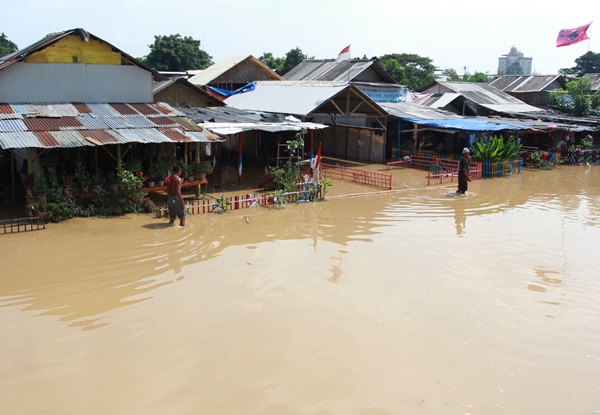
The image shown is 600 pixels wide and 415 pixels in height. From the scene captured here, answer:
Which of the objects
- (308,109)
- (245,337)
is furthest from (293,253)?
(308,109)

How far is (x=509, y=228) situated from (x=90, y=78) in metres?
12.3

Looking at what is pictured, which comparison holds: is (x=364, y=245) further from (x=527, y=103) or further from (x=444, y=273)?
(x=527, y=103)

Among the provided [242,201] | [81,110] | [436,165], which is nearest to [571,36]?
[436,165]

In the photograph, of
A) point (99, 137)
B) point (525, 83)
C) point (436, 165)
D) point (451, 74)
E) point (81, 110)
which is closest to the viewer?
point (99, 137)

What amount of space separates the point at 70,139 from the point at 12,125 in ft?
4.95

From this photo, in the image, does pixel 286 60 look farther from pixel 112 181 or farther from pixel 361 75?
pixel 112 181

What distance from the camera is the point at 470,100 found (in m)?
30.4

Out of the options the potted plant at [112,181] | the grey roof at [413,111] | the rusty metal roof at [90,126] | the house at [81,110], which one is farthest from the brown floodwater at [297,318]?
the grey roof at [413,111]

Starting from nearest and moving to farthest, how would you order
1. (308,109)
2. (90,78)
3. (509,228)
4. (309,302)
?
(309,302), (509,228), (90,78), (308,109)

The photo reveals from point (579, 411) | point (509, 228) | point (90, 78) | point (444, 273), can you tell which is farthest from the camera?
point (90, 78)

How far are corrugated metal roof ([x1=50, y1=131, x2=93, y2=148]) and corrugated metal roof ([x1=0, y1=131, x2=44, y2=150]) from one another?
1.61ft

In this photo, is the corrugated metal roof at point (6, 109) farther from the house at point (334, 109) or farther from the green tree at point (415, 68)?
the green tree at point (415, 68)

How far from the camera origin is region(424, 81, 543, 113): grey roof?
103ft

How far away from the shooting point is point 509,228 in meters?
13.5
